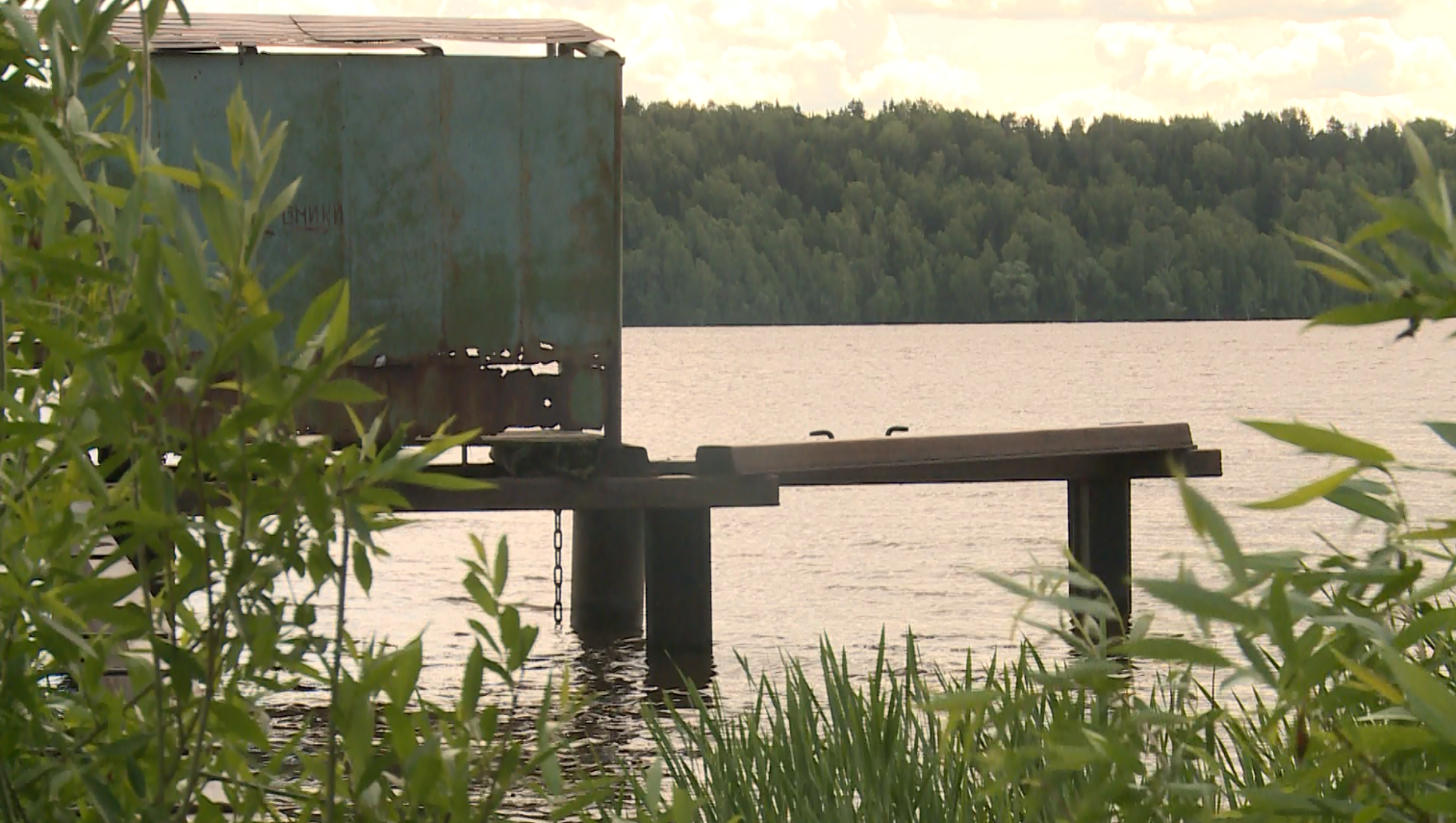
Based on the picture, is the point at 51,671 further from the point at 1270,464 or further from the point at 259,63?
the point at 1270,464

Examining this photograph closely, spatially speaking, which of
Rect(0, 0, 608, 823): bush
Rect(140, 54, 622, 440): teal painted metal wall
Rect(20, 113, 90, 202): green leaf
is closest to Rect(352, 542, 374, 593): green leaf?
Rect(0, 0, 608, 823): bush

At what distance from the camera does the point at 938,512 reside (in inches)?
1164

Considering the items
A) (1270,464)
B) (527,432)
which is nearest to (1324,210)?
(1270,464)

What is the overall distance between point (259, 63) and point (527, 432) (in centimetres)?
281

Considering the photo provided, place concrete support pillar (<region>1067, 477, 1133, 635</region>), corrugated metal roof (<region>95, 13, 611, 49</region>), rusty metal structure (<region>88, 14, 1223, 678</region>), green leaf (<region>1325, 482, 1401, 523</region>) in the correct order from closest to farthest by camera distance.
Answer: green leaf (<region>1325, 482, 1401, 523</region>)
corrugated metal roof (<region>95, 13, 611, 49</region>)
rusty metal structure (<region>88, 14, 1223, 678</region>)
concrete support pillar (<region>1067, 477, 1133, 635</region>)

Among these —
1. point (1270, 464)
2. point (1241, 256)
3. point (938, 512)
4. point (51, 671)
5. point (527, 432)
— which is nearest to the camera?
point (51, 671)

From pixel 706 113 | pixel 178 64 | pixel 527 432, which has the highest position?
pixel 706 113

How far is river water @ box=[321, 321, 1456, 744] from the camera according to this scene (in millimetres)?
15859

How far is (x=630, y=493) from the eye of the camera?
1052 centimetres

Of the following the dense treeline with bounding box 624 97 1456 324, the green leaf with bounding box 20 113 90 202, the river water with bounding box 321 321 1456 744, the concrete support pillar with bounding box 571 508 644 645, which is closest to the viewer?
the green leaf with bounding box 20 113 90 202

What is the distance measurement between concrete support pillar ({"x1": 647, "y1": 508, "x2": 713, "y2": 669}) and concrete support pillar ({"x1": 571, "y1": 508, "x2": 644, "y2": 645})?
207cm

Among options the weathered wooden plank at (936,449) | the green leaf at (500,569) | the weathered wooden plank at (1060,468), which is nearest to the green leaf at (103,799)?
the green leaf at (500,569)

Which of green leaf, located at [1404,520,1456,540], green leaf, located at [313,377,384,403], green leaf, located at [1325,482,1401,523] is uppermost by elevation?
green leaf, located at [313,377,384,403]

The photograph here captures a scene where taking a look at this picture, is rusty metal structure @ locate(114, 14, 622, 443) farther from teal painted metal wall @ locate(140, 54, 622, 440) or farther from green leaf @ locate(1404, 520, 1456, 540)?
green leaf @ locate(1404, 520, 1456, 540)
